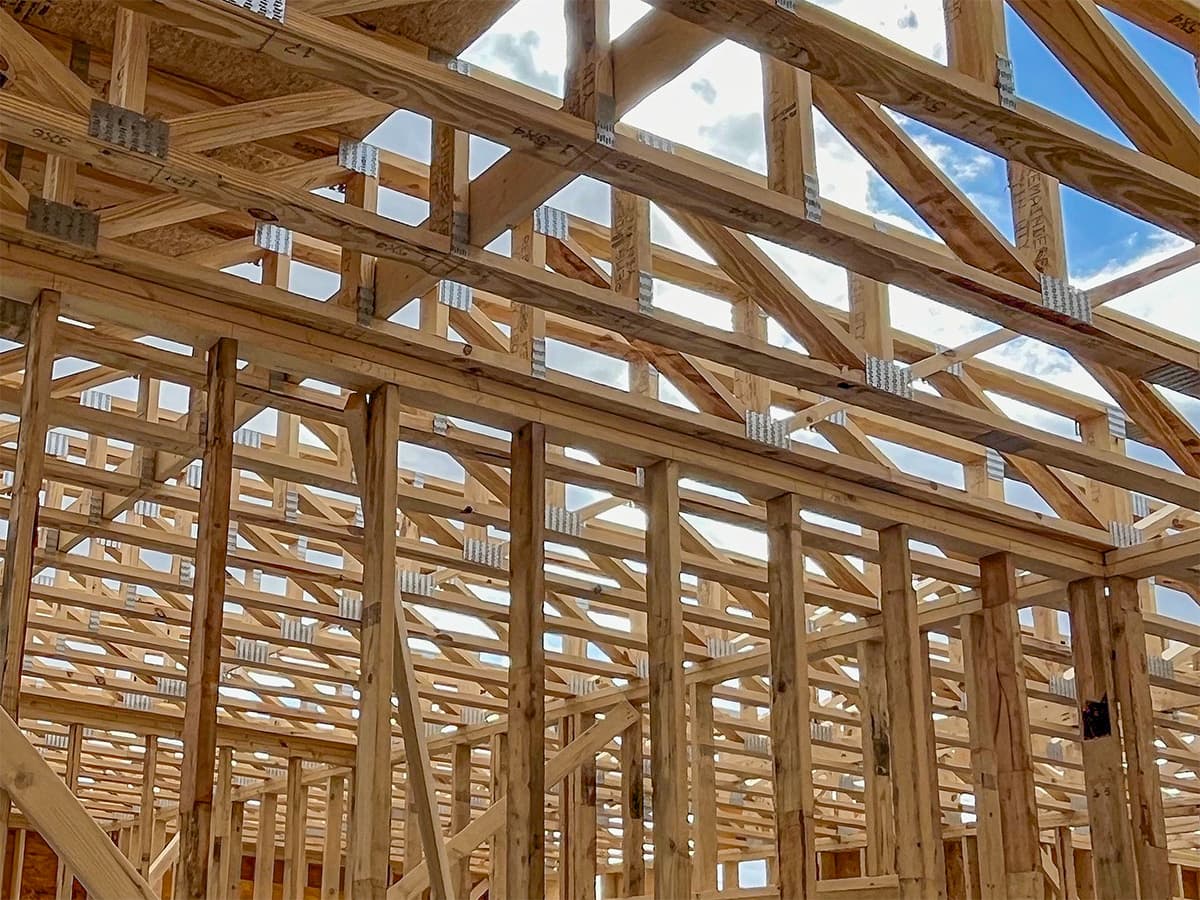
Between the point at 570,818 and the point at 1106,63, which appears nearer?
the point at 1106,63

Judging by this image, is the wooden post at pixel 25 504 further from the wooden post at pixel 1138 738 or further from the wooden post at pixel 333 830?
the wooden post at pixel 333 830

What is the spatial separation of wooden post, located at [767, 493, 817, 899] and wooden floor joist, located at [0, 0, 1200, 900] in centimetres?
2

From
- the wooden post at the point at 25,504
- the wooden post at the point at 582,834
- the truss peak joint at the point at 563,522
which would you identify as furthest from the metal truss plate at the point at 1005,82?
the wooden post at the point at 582,834

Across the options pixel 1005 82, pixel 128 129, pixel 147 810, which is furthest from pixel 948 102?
pixel 147 810

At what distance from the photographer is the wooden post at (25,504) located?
16.2 ft

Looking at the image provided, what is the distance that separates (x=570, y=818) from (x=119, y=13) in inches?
269

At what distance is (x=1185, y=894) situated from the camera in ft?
60.4

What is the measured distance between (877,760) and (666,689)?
6.78ft

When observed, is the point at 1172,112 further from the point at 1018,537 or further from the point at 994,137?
the point at 1018,537

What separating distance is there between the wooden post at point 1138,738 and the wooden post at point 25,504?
5.48 metres

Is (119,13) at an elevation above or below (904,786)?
above

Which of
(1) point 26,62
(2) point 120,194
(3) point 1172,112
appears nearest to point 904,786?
(3) point 1172,112

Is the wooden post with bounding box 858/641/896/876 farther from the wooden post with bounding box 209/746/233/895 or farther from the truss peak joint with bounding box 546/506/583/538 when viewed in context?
the wooden post with bounding box 209/746/233/895

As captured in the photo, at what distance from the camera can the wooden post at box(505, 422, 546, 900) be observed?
5.90 m
